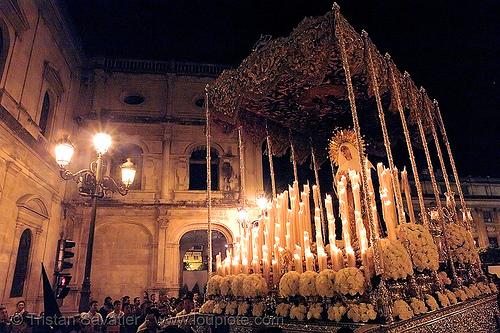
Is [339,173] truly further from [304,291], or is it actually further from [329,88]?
[304,291]

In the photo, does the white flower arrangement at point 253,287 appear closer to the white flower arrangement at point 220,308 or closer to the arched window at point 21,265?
the white flower arrangement at point 220,308

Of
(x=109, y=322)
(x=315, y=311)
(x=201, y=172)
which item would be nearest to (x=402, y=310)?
(x=315, y=311)

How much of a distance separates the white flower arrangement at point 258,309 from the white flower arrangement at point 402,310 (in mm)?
1860

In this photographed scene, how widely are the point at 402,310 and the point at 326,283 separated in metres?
0.81

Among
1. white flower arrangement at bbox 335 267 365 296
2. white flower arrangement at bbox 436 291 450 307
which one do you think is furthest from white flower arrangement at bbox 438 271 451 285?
white flower arrangement at bbox 335 267 365 296

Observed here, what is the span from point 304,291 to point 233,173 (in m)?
12.8

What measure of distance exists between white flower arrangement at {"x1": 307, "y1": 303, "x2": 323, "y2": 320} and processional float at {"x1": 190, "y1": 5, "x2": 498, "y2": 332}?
1cm

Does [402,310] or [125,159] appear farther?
[125,159]

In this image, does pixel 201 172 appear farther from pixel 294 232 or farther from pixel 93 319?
pixel 294 232

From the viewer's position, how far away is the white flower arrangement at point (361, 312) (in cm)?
350

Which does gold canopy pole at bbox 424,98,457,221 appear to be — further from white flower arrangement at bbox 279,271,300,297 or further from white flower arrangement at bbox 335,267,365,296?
white flower arrangement at bbox 279,271,300,297

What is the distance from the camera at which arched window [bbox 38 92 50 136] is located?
12930mm

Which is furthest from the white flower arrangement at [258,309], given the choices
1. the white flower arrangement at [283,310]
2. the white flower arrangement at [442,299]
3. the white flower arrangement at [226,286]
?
the white flower arrangement at [442,299]

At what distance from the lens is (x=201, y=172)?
1722cm
